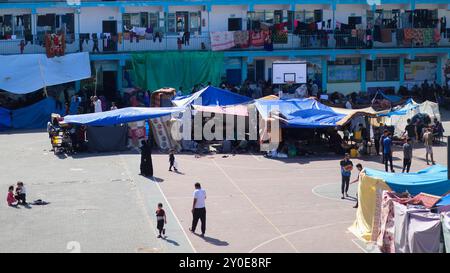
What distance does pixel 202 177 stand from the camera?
26.7 meters

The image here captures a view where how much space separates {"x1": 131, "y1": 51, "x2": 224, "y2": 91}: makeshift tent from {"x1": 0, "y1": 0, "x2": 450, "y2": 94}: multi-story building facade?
1.21 m

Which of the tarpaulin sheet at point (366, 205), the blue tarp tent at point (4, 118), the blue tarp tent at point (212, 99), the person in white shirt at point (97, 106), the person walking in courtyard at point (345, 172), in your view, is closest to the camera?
the tarpaulin sheet at point (366, 205)

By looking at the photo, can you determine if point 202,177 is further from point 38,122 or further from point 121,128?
point 38,122

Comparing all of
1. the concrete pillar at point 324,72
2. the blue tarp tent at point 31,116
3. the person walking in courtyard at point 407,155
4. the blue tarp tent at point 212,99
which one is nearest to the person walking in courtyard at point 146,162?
the blue tarp tent at point 212,99

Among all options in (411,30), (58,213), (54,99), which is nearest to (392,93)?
(411,30)

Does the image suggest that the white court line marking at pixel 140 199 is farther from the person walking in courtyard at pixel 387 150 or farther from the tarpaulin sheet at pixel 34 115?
the tarpaulin sheet at pixel 34 115

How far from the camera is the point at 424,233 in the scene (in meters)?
16.1

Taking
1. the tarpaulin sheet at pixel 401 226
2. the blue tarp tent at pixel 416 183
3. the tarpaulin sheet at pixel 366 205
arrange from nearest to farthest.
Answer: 1. the tarpaulin sheet at pixel 401 226
2. the tarpaulin sheet at pixel 366 205
3. the blue tarp tent at pixel 416 183

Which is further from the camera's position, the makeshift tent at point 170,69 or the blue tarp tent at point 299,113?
the makeshift tent at point 170,69

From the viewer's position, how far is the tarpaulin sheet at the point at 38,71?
3875 cm

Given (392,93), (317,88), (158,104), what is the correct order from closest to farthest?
(158,104) → (317,88) → (392,93)

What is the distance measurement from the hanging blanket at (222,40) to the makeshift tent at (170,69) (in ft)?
4.35

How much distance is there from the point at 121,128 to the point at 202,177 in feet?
20.9

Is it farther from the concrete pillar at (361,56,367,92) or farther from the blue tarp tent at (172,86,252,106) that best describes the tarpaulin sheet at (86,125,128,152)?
the concrete pillar at (361,56,367,92)
